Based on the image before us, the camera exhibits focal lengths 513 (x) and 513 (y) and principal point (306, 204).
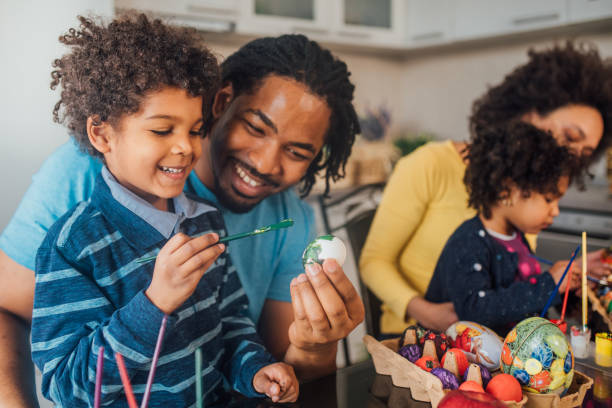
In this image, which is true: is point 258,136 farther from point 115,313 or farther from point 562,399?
point 562,399

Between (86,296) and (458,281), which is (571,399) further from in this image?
(86,296)

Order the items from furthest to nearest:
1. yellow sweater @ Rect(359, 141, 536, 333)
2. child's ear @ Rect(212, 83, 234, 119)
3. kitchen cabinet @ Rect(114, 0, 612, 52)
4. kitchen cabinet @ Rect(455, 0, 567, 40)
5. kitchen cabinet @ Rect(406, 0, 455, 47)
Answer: kitchen cabinet @ Rect(406, 0, 455, 47)
kitchen cabinet @ Rect(455, 0, 567, 40)
kitchen cabinet @ Rect(114, 0, 612, 52)
yellow sweater @ Rect(359, 141, 536, 333)
child's ear @ Rect(212, 83, 234, 119)

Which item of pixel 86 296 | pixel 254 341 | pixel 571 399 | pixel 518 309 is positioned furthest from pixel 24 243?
pixel 518 309

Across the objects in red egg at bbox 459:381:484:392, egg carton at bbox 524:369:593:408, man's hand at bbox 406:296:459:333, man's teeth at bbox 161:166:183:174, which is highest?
man's teeth at bbox 161:166:183:174

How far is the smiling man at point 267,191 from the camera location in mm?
690

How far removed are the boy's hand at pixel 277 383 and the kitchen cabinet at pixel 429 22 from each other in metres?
2.46

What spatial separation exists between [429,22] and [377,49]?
0.32 meters

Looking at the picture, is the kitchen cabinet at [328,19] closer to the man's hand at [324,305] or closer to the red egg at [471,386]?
the man's hand at [324,305]

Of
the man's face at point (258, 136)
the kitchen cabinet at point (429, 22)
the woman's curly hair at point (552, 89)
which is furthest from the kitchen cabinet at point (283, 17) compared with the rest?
the man's face at point (258, 136)

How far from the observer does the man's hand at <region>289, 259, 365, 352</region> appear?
0.69 m

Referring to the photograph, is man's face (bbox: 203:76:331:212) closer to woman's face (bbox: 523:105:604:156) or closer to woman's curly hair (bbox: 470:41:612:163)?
woman's curly hair (bbox: 470:41:612:163)

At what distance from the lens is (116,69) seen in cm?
66

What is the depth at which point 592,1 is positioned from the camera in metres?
2.24

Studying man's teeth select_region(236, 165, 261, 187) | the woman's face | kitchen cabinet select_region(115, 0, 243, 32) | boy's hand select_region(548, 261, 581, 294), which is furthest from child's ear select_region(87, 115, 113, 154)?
kitchen cabinet select_region(115, 0, 243, 32)
